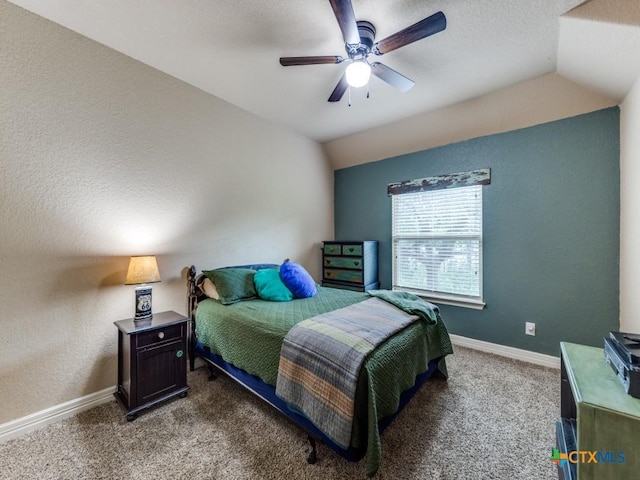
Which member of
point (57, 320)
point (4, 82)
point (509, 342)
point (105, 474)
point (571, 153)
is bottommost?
point (105, 474)

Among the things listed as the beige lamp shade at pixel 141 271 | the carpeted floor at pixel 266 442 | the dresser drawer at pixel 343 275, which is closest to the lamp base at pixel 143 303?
the beige lamp shade at pixel 141 271

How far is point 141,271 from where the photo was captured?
78.1 inches

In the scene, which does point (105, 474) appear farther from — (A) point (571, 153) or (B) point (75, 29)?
(A) point (571, 153)

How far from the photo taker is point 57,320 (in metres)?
1.86

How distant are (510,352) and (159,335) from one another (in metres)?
3.35

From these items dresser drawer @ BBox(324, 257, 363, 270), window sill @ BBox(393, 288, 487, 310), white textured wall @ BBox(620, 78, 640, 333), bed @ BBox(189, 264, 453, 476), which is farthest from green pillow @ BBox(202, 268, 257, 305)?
white textured wall @ BBox(620, 78, 640, 333)

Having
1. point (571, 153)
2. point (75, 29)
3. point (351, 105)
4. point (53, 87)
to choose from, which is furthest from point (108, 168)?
point (571, 153)

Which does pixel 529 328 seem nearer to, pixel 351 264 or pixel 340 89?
pixel 351 264

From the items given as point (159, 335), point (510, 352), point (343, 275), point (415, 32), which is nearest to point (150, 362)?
point (159, 335)

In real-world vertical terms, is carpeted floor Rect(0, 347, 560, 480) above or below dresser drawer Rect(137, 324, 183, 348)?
below

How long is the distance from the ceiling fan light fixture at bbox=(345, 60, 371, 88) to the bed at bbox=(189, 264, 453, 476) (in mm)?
1663

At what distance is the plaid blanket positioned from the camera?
50.3 inches

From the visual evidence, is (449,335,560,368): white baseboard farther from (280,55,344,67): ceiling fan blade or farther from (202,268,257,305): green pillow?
(280,55,344,67): ceiling fan blade

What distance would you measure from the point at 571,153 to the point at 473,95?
1.06m
